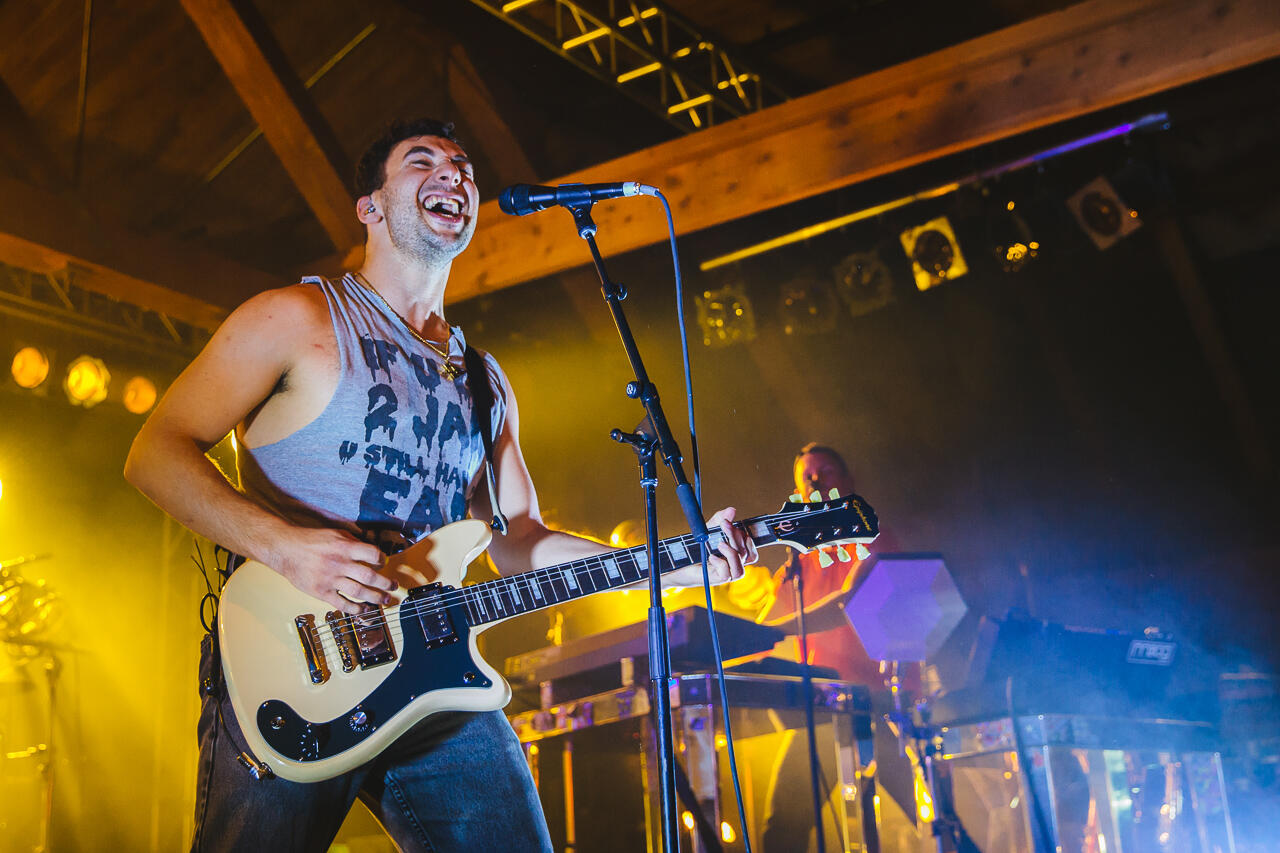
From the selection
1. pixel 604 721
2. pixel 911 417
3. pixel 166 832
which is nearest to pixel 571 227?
pixel 604 721

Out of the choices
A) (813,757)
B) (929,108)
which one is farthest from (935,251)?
(813,757)

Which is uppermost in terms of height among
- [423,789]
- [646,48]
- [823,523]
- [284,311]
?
[646,48]

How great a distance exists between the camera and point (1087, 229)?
6.83m

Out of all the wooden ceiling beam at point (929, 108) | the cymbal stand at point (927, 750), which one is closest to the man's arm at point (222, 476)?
the cymbal stand at point (927, 750)

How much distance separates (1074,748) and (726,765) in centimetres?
155

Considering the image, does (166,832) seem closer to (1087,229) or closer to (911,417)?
(911,417)

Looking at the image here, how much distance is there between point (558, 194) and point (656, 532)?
92 cm

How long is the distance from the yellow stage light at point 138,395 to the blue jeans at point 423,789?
246 inches

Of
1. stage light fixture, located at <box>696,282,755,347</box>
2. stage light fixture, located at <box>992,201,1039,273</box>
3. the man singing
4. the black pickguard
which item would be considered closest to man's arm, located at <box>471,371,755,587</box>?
the man singing

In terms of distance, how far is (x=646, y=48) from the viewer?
21.6 ft

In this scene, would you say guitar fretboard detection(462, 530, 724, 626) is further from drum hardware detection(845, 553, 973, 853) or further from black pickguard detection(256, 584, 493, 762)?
drum hardware detection(845, 553, 973, 853)

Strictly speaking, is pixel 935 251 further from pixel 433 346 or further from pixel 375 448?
pixel 375 448

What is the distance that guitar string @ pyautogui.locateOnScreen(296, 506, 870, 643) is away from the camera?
2119 mm

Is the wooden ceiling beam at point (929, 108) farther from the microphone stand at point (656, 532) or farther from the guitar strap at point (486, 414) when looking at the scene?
the microphone stand at point (656, 532)
